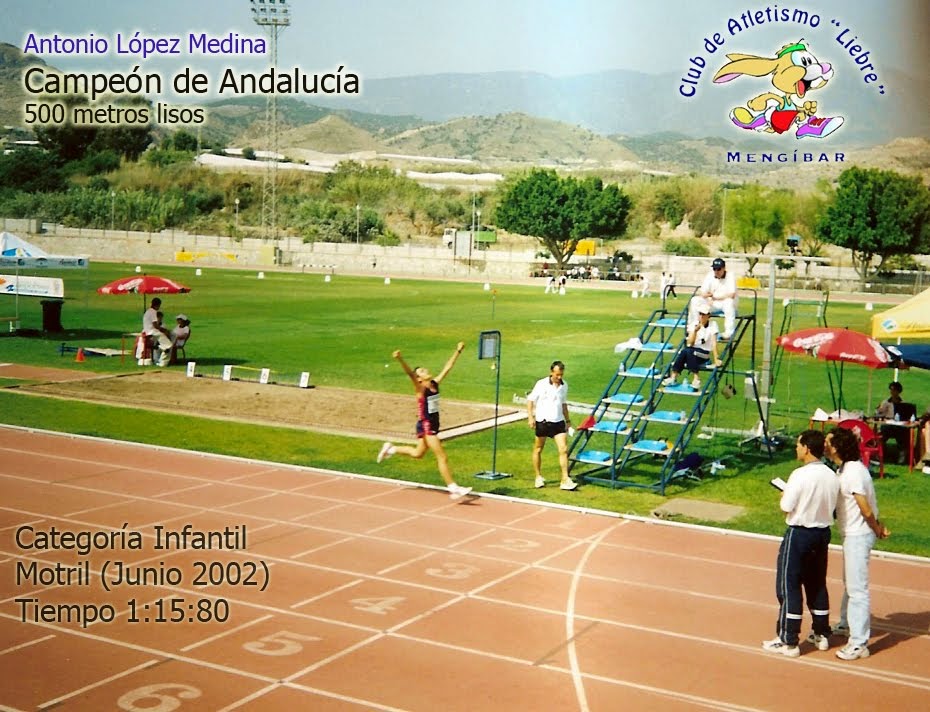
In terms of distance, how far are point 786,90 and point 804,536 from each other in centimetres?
653

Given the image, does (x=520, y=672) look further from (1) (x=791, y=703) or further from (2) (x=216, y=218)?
(2) (x=216, y=218)

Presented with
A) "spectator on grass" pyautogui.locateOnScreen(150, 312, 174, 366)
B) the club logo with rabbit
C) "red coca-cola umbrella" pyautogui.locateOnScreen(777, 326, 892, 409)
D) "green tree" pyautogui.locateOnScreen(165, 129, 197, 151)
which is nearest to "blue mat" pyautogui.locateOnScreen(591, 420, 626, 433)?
"red coca-cola umbrella" pyautogui.locateOnScreen(777, 326, 892, 409)

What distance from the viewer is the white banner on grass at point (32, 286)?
1298 inches

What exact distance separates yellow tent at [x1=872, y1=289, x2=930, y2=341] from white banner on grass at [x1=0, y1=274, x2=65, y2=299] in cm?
2459

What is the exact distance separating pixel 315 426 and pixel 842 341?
342 inches

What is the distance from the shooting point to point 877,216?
70938 millimetres

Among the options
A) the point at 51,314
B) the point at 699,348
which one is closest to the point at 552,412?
the point at 699,348

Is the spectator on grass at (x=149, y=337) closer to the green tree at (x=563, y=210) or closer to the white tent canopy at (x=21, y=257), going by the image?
the white tent canopy at (x=21, y=257)

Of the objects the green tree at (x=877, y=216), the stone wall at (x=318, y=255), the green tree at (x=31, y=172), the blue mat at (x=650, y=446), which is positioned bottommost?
the blue mat at (x=650, y=446)

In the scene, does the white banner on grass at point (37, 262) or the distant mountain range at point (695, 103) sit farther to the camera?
the white banner on grass at point (37, 262)

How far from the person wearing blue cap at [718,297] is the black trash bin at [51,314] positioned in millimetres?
22763

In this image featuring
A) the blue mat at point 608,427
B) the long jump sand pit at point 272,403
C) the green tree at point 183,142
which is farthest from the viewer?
the green tree at point 183,142

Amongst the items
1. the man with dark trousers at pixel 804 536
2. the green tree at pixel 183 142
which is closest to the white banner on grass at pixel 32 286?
the man with dark trousers at pixel 804 536

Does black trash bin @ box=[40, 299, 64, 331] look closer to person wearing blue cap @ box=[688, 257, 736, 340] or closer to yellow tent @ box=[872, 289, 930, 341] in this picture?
person wearing blue cap @ box=[688, 257, 736, 340]
